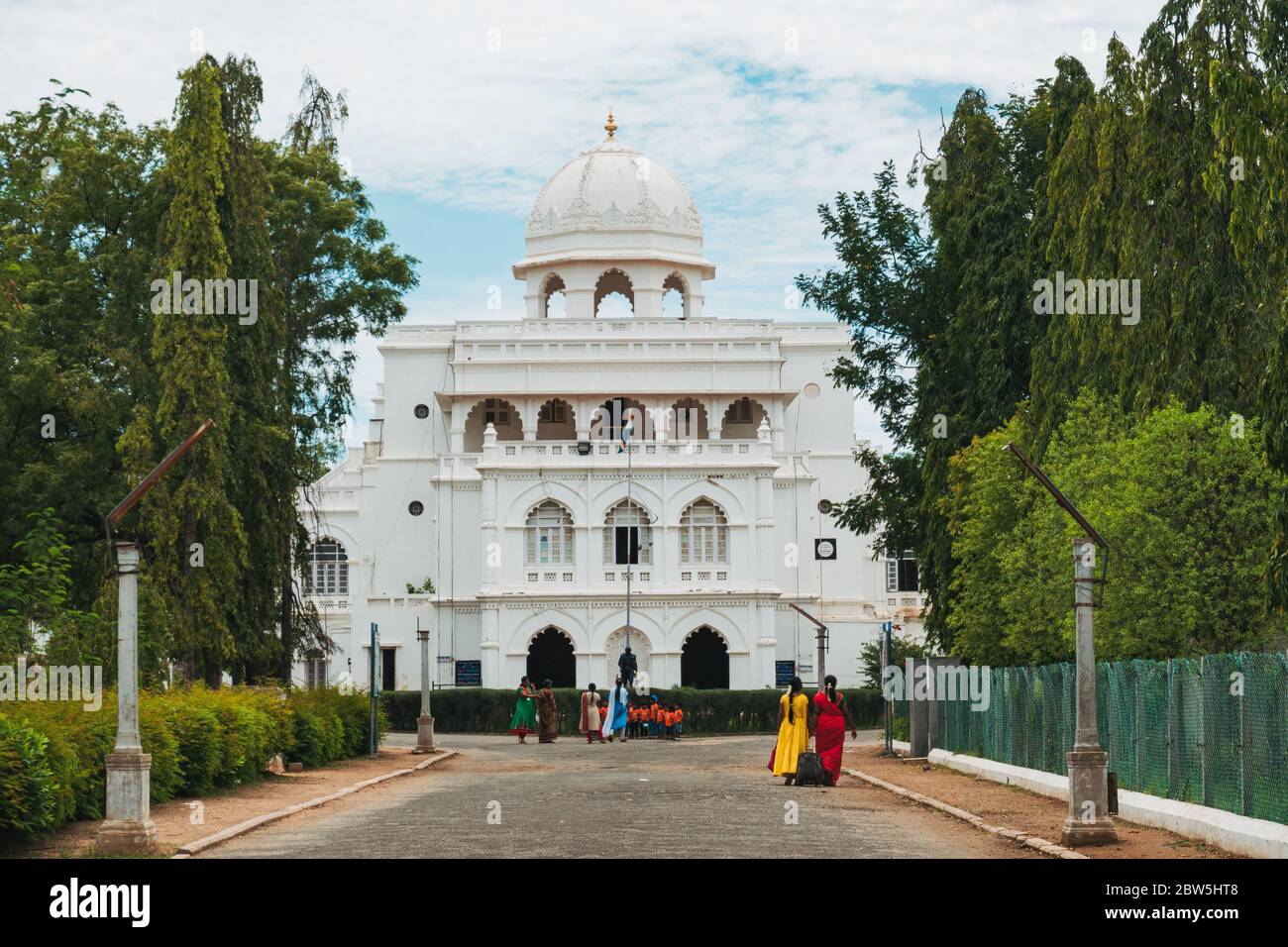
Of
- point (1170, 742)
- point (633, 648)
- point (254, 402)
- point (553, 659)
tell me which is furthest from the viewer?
point (553, 659)

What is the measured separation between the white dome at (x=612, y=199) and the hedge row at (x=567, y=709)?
23865 mm

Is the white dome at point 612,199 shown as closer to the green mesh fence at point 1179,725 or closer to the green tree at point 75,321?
the green tree at point 75,321

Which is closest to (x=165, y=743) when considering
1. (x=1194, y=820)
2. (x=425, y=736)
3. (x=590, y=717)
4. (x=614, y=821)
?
(x=614, y=821)

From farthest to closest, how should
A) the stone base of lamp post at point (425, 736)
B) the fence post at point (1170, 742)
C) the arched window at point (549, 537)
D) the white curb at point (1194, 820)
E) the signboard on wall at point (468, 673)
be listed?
the signboard on wall at point (468, 673) → the arched window at point (549, 537) → the stone base of lamp post at point (425, 736) → the fence post at point (1170, 742) → the white curb at point (1194, 820)

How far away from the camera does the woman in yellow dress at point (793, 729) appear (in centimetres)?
2667

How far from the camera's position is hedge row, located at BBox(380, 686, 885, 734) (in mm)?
52906

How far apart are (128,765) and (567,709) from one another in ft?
117

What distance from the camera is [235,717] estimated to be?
26.9 metres

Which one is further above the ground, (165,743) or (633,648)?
(165,743)

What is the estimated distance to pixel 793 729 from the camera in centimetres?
2695

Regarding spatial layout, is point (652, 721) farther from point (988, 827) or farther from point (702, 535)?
point (988, 827)

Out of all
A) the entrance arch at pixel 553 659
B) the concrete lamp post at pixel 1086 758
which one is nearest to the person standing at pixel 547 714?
the entrance arch at pixel 553 659

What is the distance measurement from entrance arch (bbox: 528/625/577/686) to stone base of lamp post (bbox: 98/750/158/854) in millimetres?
43826
